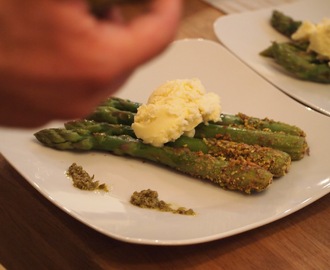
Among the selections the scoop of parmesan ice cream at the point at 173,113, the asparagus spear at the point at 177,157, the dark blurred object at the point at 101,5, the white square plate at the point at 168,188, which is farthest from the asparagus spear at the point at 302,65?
the dark blurred object at the point at 101,5

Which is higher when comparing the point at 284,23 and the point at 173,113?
the point at 284,23

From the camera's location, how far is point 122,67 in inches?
18.8

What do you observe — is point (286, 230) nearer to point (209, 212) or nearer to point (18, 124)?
point (209, 212)

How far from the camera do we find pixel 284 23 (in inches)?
93.1

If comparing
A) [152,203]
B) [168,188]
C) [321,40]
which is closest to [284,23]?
[321,40]

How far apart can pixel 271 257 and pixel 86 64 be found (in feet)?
3.21

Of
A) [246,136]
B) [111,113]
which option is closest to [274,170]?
[246,136]

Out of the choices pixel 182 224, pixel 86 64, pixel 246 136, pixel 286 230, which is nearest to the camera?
pixel 86 64

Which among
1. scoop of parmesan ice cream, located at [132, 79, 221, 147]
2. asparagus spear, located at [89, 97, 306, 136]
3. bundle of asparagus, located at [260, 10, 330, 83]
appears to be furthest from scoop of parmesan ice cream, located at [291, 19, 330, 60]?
scoop of parmesan ice cream, located at [132, 79, 221, 147]

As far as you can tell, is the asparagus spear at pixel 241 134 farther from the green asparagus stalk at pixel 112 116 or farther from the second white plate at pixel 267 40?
the second white plate at pixel 267 40

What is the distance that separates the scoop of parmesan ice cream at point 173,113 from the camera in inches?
56.2

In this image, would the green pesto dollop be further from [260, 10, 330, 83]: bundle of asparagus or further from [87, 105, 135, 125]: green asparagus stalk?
[260, 10, 330, 83]: bundle of asparagus

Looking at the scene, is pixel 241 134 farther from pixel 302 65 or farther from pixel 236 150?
pixel 302 65

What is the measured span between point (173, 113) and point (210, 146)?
0.53 ft
